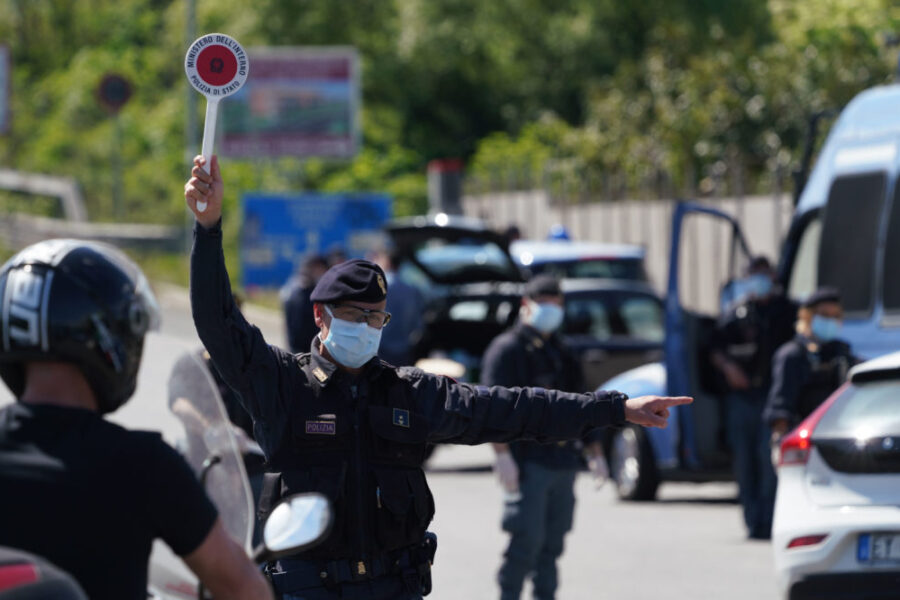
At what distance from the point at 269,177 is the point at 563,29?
25.9 feet

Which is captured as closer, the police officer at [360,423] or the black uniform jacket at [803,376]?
the police officer at [360,423]

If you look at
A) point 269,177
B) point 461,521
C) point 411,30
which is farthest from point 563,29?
point 461,521

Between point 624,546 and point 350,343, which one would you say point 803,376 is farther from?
point 350,343

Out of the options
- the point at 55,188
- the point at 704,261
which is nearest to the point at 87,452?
the point at 704,261

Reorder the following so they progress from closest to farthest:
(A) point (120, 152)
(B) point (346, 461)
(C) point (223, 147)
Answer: (B) point (346, 461)
(C) point (223, 147)
(A) point (120, 152)

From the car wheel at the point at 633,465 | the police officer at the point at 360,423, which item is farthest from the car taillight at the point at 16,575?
the car wheel at the point at 633,465

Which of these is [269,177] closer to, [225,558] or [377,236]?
[377,236]

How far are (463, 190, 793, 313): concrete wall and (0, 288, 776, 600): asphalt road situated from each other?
656cm

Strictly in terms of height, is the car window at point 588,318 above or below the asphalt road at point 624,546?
above

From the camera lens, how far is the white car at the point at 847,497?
7750 mm

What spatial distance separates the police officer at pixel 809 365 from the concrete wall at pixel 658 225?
32.0 feet

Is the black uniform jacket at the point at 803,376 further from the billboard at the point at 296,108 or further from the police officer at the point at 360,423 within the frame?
the billboard at the point at 296,108

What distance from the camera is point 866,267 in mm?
12219

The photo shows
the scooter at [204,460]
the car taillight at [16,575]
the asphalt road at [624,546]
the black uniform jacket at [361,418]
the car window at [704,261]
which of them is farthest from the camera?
the car window at [704,261]
